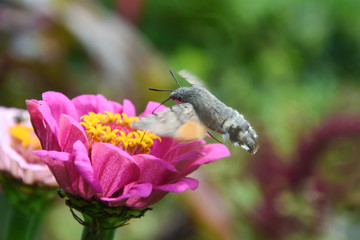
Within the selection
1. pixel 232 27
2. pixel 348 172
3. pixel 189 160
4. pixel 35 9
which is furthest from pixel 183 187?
pixel 232 27

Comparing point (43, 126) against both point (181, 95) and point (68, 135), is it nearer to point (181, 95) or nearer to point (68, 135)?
point (68, 135)

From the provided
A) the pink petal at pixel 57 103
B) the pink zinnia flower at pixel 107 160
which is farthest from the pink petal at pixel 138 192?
the pink petal at pixel 57 103

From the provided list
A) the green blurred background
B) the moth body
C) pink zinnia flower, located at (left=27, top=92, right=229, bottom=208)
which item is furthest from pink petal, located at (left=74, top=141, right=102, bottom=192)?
the green blurred background

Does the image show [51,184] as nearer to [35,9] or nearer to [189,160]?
[189,160]

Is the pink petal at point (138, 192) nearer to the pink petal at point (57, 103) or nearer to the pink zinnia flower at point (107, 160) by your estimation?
the pink zinnia flower at point (107, 160)

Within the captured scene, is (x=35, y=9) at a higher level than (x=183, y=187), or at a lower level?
higher

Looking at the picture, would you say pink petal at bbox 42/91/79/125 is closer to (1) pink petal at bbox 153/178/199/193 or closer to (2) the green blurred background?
(1) pink petal at bbox 153/178/199/193

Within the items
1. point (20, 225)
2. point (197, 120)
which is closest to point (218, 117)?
point (197, 120)

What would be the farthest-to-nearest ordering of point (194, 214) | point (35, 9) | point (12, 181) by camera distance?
point (35, 9), point (194, 214), point (12, 181)
